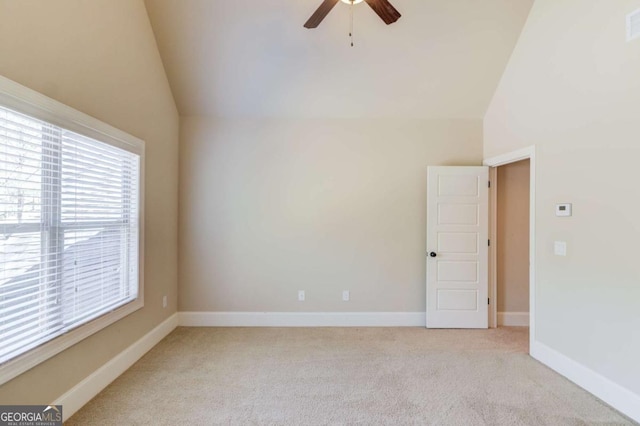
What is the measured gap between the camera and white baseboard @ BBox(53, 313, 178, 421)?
2.07 m

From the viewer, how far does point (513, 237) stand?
12.7ft

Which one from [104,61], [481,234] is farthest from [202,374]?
[481,234]

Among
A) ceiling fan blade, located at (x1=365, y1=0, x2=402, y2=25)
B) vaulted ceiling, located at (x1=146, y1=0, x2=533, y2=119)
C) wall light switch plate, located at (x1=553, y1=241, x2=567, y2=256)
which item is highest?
vaulted ceiling, located at (x1=146, y1=0, x2=533, y2=119)

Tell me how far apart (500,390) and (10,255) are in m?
3.62

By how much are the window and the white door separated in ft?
11.3

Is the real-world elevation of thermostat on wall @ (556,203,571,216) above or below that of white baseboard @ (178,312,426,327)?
above

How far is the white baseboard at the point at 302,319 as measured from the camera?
3.80 metres

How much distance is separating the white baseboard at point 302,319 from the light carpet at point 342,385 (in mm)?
314

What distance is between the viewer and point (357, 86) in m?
3.52

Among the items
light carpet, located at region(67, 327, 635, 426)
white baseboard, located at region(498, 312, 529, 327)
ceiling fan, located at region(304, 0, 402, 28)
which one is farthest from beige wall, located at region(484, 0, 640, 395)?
ceiling fan, located at region(304, 0, 402, 28)

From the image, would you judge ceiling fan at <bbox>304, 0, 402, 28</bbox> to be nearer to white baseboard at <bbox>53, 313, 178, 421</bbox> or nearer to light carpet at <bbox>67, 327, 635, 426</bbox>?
light carpet at <bbox>67, 327, 635, 426</bbox>

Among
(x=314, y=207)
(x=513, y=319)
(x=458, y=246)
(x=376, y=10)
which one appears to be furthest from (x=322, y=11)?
(x=513, y=319)

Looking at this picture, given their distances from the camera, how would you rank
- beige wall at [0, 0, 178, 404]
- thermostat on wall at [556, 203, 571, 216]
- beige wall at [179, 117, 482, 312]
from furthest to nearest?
beige wall at [179, 117, 482, 312] < thermostat on wall at [556, 203, 571, 216] < beige wall at [0, 0, 178, 404]

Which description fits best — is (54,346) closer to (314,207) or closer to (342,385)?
(342,385)
